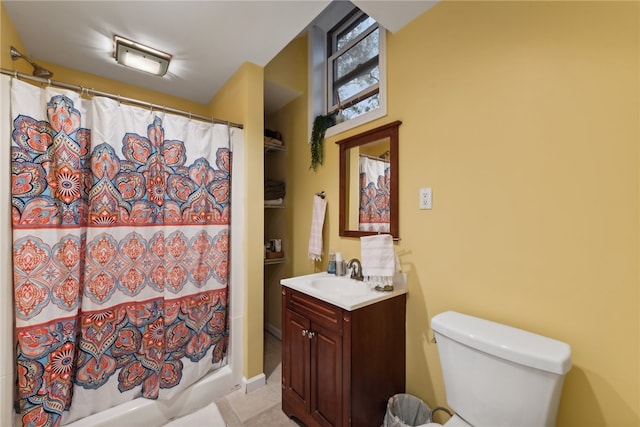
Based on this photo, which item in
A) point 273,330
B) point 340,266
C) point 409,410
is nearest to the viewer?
point 409,410

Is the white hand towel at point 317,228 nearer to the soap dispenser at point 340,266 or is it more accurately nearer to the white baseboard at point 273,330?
the soap dispenser at point 340,266

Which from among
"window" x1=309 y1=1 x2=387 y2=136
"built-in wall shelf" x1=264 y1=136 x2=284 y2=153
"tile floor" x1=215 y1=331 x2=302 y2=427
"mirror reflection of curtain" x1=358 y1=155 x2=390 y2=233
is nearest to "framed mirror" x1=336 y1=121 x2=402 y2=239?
"mirror reflection of curtain" x1=358 y1=155 x2=390 y2=233

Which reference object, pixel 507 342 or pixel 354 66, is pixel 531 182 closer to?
pixel 507 342

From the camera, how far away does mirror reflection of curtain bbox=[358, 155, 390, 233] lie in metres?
1.63

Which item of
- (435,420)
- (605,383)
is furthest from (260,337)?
(605,383)

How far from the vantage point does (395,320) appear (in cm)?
144

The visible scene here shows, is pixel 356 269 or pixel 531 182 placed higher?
pixel 531 182

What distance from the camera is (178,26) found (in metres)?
1.54

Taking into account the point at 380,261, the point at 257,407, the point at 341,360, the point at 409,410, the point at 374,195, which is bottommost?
the point at 257,407

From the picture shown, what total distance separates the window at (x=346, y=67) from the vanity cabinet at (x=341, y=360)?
1.24 m

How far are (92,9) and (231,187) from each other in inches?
47.9

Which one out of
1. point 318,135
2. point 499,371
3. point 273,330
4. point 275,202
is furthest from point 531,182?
point 273,330

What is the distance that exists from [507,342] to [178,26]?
2.32m

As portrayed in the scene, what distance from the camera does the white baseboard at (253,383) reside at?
6.04 feet
